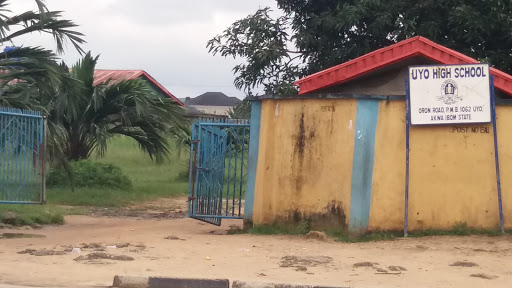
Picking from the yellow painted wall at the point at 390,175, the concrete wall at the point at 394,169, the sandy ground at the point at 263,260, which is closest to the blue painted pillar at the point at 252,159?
the sandy ground at the point at 263,260

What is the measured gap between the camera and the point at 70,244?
1109 centimetres

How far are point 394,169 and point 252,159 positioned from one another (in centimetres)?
232

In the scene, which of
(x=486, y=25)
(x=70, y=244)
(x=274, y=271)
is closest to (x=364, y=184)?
(x=274, y=271)

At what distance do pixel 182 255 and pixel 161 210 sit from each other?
8588 millimetres

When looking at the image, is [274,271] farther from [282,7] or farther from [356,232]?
[282,7]

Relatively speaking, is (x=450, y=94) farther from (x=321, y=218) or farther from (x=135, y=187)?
(x=135, y=187)

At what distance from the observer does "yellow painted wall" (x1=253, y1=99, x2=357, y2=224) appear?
449 inches

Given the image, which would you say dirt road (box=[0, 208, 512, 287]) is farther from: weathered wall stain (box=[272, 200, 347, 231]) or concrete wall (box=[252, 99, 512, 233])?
concrete wall (box=[252, 99, 512, 233])

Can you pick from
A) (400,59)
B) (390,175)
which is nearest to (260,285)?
(390,175)

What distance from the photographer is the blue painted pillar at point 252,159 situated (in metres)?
12.3

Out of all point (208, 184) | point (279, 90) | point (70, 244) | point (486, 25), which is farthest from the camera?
point (279, 90)

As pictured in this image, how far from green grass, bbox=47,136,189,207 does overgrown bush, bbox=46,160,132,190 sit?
13.2 inches

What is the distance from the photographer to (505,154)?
36.0ft

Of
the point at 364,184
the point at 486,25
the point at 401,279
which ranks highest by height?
the point at 486,25
